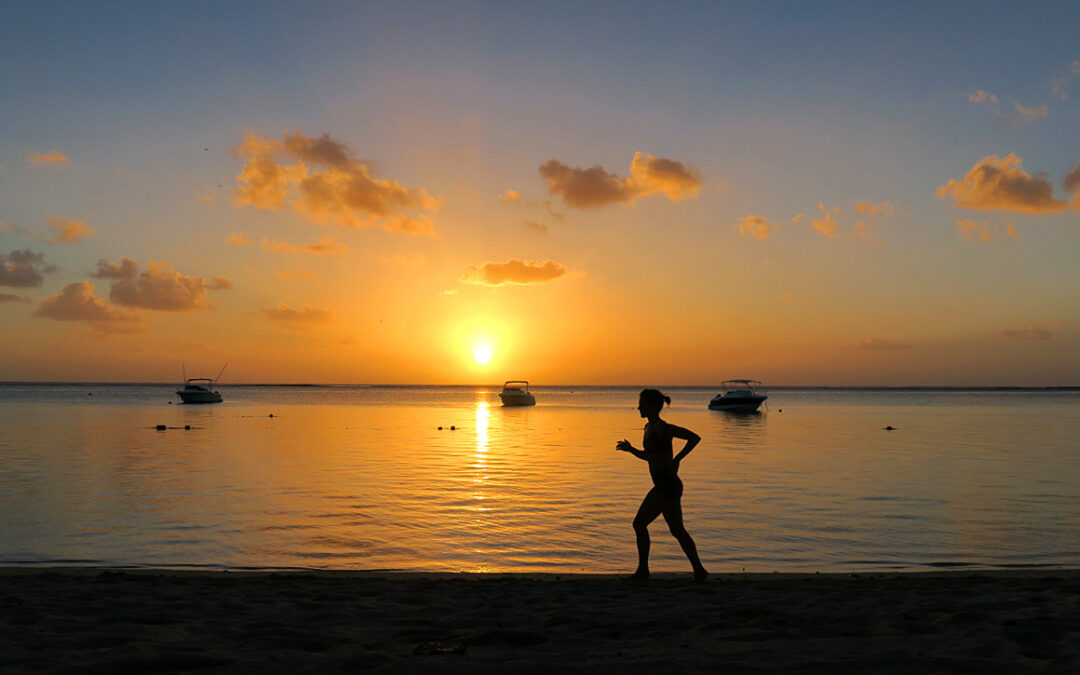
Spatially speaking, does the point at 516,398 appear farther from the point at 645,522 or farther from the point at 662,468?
the point at 662,468

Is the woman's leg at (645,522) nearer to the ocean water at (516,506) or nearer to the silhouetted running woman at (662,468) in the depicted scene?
the silhouetted running woman at (662,468)

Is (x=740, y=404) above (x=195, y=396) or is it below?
Result: below

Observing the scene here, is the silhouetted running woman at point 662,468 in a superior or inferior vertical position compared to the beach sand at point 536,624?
superior

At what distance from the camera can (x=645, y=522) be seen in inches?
Result: 410

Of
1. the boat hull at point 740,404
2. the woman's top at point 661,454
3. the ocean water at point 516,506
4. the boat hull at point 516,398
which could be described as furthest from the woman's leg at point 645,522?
the boat hull at point 516,398

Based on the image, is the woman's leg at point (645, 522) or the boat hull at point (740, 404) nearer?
the woman's leg at point (645, 522)

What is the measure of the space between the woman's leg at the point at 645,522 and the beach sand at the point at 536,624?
0.37 m

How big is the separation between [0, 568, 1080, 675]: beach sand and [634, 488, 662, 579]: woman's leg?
37cm

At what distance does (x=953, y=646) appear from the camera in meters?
6.36

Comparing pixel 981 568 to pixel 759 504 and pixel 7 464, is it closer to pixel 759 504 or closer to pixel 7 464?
pixel 759 504

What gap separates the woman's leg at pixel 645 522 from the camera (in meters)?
10.3

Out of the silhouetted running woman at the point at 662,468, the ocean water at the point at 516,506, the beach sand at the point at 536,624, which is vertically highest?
the silhouetted running woman at the point at 662,468

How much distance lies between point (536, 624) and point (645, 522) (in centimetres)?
330

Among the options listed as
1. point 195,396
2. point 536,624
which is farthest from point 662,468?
point 195,396
